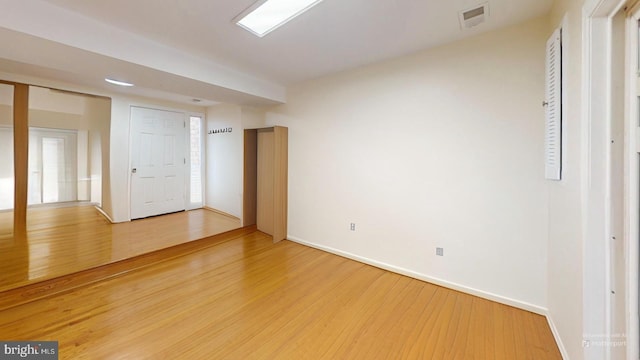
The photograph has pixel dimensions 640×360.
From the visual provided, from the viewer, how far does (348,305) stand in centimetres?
229

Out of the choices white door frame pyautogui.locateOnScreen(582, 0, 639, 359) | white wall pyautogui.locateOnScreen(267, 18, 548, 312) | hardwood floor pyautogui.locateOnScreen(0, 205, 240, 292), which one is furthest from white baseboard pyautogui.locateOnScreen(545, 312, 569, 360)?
hardwood floor pyautogui.locateOnScreen(0, 205, 240, 292)

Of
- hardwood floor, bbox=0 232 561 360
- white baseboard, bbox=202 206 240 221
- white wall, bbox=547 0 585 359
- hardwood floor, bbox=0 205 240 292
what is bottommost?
hardwood floor, bbox=0 232 561 360

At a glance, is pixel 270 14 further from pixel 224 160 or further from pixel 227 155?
pixel 224 160

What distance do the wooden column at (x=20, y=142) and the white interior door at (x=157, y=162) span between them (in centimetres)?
151

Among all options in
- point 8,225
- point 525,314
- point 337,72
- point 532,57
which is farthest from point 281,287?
point 8,225

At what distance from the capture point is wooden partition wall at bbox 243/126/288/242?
4.02 meters

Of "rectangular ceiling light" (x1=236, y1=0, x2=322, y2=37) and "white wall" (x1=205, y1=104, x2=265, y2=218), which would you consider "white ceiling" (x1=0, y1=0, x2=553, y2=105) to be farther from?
"white wall" (x1=205, y1=104, x2=265, y2=218)

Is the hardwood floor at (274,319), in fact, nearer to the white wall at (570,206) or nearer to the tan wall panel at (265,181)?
the white wall at (570,206)

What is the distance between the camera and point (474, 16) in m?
2.07

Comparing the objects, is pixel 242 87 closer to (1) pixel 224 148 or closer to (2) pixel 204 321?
(1) pixel 224 148

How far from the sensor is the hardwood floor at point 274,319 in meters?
1.73

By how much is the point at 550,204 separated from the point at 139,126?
6.33 m

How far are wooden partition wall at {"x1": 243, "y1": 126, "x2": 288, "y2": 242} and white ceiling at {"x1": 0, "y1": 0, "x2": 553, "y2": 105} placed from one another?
1302mm

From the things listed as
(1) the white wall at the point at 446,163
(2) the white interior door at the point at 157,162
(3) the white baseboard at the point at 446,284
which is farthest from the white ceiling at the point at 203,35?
(3) the white baseboard at the point at 446,284
